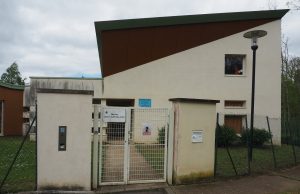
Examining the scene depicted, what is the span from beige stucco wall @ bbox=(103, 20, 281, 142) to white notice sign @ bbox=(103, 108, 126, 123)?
9.95 meters

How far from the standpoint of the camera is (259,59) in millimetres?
20375

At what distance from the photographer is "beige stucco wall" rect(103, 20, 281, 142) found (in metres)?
18.9

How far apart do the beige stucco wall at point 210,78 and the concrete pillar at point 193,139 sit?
9.28m

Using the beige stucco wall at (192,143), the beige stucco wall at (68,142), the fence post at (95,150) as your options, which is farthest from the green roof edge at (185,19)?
the beige stucco wall at (68,142)

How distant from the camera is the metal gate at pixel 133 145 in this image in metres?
8.81

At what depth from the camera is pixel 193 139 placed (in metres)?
9.44

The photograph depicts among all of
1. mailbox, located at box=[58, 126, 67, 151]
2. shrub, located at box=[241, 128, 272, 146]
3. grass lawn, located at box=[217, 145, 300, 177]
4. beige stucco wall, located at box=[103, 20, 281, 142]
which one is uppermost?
beige stucco wall, located at box=[103, 20, 281, 142]

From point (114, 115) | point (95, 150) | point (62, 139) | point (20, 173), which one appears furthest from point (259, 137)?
point (62, 139)

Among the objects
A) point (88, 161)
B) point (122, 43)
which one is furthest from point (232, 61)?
point (88, 161)

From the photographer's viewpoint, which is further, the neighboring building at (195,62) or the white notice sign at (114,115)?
the neighboring building at (195,62)

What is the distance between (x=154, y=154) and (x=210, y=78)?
1102cm

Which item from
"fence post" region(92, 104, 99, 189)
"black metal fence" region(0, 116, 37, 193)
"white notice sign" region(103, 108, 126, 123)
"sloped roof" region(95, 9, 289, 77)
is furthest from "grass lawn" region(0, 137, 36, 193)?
"sloped roof" region(95, 9, 289, 77)

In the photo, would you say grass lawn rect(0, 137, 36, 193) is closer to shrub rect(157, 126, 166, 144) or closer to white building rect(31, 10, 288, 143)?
shrub rect(157, 126, 166, 144)

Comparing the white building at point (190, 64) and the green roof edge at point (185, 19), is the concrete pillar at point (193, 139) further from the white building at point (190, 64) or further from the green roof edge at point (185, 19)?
the green roof edge at point (185, 19)
